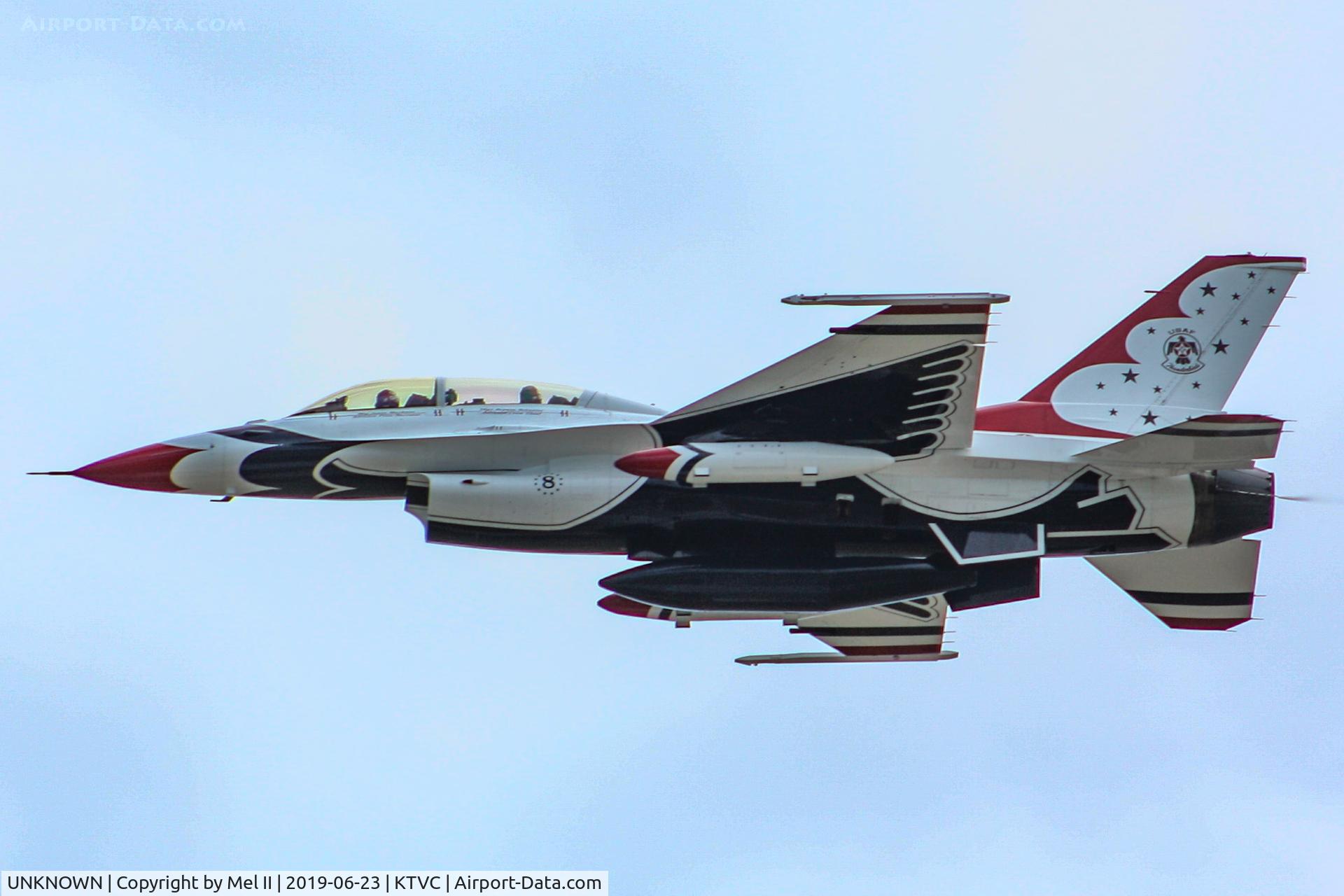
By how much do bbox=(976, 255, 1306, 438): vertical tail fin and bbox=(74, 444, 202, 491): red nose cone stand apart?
8572 mm

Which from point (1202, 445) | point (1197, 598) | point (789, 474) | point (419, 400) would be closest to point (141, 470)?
point (419, 400)

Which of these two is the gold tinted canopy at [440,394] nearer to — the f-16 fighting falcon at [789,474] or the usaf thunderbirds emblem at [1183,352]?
the f-16 fighting falcon at [789,474]

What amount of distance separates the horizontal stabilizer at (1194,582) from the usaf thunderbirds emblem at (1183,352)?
6.55 ft

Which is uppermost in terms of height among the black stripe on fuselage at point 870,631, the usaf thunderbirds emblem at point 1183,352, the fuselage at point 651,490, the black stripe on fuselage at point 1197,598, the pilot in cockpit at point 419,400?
the usaf thunderbirds emblem at point 1183,352

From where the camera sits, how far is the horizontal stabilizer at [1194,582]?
18094 millimetres

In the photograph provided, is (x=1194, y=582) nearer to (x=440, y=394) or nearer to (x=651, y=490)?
Answer: (x=651, y=490)

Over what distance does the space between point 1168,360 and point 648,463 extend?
6179 millimetres

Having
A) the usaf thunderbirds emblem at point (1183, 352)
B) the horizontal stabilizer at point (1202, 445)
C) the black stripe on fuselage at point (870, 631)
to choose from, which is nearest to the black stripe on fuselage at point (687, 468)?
the horizontal stabilizer at point (1202, 445)

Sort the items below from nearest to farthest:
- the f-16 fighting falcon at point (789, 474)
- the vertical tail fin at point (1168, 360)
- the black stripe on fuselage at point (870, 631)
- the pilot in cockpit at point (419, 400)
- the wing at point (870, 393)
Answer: the wing at point (870, 393)
the f-16 fighting falcon at point (789, 474)
the pilot in cockpit at point (419, 400)
the vertical tail fin at point (1168, 360)
the black stripe on fuselage at point (870, 631)

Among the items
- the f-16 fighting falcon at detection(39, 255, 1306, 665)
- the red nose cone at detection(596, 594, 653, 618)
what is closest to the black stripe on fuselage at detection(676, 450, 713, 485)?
the f-16 fighting falcon at detection(39, 255, 1306, 665)

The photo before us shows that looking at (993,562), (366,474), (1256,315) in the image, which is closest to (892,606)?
(993,562)

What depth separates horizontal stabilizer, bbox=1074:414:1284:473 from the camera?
15.8m

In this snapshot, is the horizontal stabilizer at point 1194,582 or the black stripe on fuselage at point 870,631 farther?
the black stripe on fuselage at point 870,631

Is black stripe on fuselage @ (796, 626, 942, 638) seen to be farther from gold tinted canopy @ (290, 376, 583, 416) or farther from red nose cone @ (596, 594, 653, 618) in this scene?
gold tinted canopy @ (290, 376, 583, 416)
